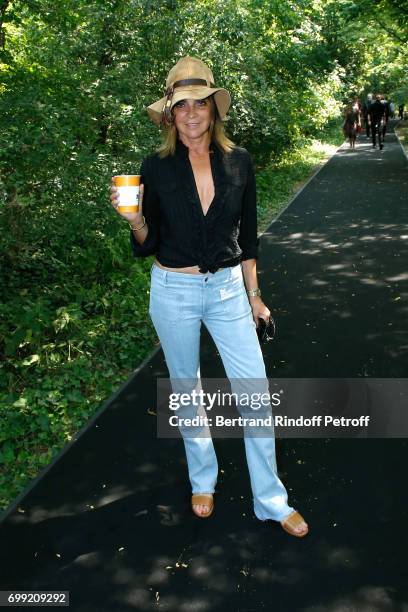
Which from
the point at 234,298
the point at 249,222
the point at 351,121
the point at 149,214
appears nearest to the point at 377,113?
the point at 351,121

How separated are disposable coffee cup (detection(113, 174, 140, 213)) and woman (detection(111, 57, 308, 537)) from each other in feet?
0.26

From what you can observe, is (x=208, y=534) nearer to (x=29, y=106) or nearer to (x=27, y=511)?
(x=27, y=511)

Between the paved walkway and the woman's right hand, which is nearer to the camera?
the woman's right hand

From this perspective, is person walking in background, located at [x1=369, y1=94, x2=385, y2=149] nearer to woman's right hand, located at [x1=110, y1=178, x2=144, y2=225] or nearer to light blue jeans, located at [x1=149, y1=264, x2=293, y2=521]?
light blue jeans, located at [x1=149, y1=264, x2=293, y2=521]

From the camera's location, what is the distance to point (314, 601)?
9.27ft

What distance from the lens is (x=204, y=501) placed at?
345 cm

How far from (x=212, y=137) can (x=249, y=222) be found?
1.58 ft

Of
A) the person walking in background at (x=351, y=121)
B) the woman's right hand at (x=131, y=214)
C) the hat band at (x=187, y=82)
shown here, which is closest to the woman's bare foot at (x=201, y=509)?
the woman's right hand at (x=131, y=214)

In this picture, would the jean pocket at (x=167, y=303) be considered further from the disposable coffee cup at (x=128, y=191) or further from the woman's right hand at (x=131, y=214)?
the disposable coffee cup at (x=128, y=191)

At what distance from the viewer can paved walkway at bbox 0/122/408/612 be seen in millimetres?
2904

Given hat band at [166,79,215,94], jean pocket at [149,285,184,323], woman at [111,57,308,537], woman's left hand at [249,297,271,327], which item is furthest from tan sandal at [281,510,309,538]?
hat band at [166,79,215,94]

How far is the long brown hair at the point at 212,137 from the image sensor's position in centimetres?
290

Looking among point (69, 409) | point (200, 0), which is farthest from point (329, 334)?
point (200, 0)

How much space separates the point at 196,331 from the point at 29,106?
146 inches
